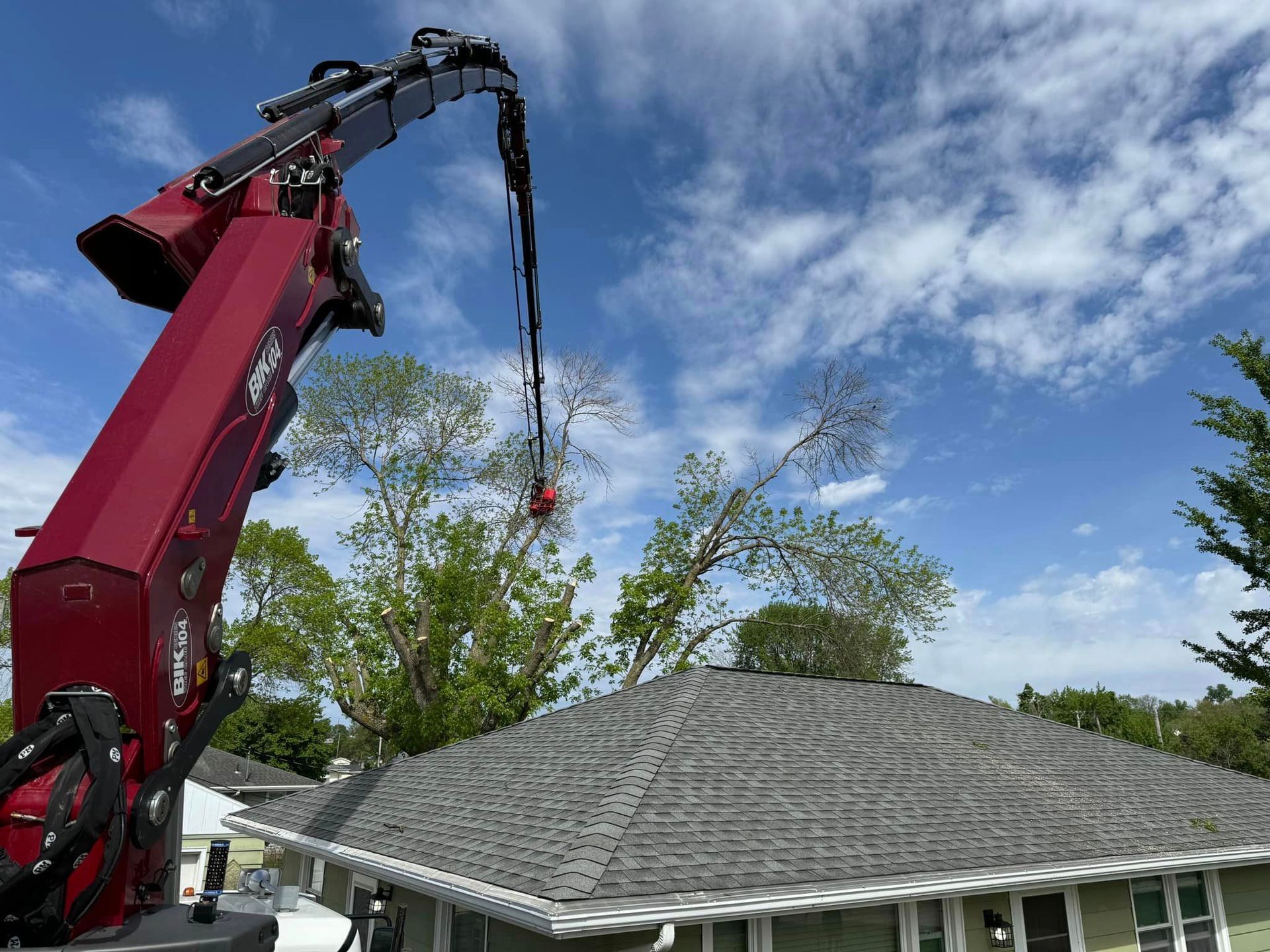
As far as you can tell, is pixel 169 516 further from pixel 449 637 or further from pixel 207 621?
pixel 449 637

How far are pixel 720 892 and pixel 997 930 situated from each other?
382 centimetres

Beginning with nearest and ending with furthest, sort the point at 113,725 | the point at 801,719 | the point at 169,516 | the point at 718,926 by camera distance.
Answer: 1. the point at 113,725
2. the point at 169,516
3. the point at 718,926
4. the point at 801,719

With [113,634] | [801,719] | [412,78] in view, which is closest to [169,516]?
[113,634]

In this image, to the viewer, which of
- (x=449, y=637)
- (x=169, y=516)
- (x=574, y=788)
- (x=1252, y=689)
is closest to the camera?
(x=169, y=516)

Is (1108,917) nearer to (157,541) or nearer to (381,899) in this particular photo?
(381,899)

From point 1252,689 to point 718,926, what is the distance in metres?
19.8

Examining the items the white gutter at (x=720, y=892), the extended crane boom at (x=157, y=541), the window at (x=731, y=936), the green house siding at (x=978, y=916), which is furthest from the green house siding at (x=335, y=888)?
the extended crane boom at (x=157, y=541)

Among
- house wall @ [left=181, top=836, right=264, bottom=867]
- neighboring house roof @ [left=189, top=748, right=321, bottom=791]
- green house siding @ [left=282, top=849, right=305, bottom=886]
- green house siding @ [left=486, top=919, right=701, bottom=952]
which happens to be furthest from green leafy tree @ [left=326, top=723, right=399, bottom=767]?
green house siding @ [left=486, top=919, right=701, bottom=952]

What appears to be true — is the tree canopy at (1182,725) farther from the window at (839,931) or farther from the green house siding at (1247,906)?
the window at (839,931)

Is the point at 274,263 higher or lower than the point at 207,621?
higher

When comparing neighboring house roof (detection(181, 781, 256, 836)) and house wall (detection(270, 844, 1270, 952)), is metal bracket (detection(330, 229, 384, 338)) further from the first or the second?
neighboring house roof (detection(181, 781, 256, 836))

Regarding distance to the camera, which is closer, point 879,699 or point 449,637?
point 879,699

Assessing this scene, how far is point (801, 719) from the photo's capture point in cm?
1052

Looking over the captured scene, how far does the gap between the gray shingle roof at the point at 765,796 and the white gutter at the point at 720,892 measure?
0.36 feet
